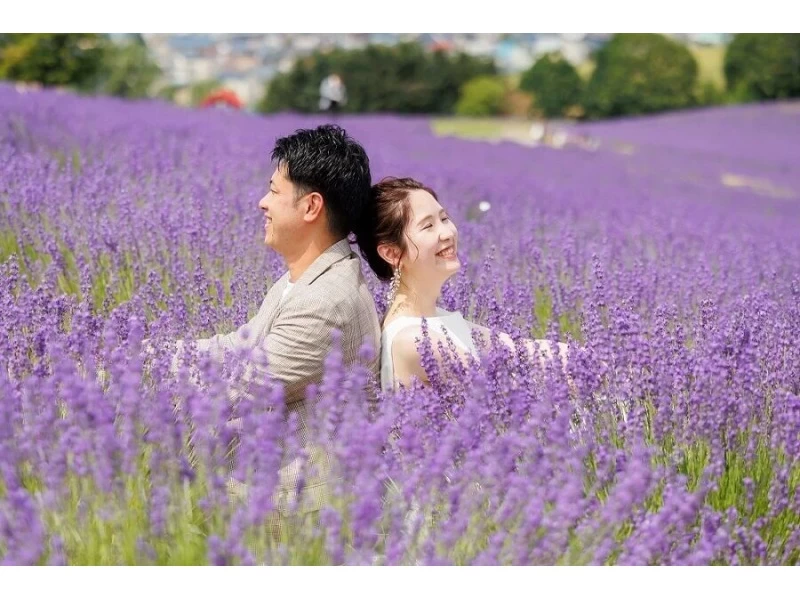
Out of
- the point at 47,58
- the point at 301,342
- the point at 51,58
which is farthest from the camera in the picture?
the point at 51,58

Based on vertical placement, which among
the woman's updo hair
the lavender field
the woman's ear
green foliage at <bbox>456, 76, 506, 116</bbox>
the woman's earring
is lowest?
the lavender field

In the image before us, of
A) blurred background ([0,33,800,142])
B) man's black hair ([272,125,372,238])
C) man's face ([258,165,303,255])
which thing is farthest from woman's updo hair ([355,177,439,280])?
blurred background ([0,33,800,142])

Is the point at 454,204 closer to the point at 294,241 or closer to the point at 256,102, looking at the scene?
the point at 294,241

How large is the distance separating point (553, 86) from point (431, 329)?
18665 mm

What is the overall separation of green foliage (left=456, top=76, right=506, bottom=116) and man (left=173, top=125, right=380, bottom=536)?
69.6ft

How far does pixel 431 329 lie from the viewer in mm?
2727

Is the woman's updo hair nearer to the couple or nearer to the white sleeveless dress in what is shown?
the couple

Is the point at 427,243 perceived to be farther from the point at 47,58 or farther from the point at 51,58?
the point at 51,58

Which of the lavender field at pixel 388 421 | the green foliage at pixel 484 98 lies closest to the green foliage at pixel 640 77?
the green foliage at pixel 484 98

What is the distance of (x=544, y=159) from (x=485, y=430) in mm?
8749

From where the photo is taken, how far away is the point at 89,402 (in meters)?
1.74

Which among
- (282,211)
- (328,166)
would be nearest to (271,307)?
(282,211)

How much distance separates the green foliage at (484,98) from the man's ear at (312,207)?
21.2 meters

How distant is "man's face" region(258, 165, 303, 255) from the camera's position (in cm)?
266
